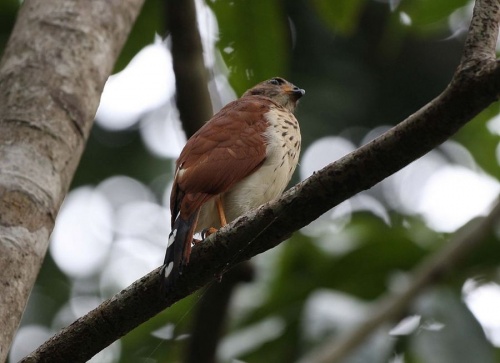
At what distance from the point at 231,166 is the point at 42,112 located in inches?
30.6

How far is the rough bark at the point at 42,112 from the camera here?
9.28ft

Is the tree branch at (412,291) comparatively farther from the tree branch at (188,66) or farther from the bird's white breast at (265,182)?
the tree branch at (188,66)

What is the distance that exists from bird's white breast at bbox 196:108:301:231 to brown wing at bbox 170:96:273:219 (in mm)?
48

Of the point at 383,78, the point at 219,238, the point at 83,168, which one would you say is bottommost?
the point at 383,78

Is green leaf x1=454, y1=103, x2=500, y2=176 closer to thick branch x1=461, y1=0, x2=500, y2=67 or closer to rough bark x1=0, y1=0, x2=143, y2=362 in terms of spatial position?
rough bark x1=0, y1=0, x2=143, y2=362

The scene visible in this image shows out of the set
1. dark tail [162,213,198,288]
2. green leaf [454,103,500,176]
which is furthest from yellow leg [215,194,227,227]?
green leaf [454,103,500,176]

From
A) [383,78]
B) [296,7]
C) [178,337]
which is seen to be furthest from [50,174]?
[383,78]

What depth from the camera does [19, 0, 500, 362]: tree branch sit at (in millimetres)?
2139

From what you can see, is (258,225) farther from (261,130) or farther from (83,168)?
(83,168)

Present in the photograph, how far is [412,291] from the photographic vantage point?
4.07m

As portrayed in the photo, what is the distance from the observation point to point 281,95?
521 centimetres

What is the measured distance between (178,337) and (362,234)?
1161mm

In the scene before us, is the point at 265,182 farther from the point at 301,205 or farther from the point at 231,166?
the point at 301,205

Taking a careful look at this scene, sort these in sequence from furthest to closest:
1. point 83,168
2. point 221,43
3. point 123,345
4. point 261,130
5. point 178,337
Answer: point 83,168 → point 123,345 → point 178,337 → point 221,43 → point 261,130
